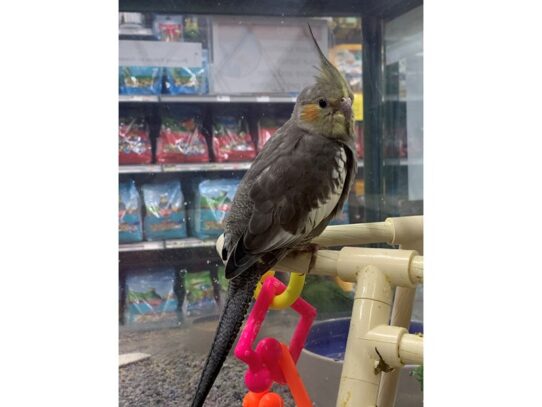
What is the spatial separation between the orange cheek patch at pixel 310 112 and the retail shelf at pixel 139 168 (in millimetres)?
581

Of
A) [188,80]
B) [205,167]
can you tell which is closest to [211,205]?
[205,167]

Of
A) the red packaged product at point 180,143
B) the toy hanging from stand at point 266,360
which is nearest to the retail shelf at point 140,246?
the red packaged product at point 180,143

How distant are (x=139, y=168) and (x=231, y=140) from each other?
10.0 inches

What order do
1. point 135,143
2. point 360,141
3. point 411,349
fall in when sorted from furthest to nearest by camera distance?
point 135,143
point 360,141
point 411,349

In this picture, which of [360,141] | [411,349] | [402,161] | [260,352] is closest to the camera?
[411,349]

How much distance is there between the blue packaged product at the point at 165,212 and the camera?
52.4 inches

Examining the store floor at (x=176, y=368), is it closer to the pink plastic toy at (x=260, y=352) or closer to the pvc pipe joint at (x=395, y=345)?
the pink plastic toy at (x=260, y=352)

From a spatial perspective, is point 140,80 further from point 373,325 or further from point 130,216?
point 373,325

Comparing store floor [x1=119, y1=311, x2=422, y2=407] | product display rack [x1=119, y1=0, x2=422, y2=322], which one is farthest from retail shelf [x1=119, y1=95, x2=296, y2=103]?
store floor [x1=119, y1=311, x2=422, y2=407]

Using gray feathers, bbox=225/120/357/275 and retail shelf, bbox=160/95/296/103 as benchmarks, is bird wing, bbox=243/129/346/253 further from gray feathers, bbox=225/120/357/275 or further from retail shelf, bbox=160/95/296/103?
retail shelf, bbox=160/95/296/103

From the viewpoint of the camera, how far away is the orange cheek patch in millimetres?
778

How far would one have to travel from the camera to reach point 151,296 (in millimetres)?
1321
